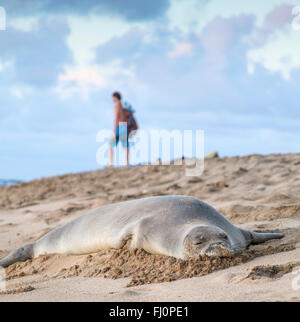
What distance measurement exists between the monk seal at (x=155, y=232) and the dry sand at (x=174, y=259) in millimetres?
99

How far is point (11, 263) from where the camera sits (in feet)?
16.9

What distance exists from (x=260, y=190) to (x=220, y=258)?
12.6ft

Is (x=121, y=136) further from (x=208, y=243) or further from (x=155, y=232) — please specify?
(x=208, y=243)

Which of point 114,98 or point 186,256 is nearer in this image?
point 186,256

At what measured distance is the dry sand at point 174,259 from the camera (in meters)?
3.12

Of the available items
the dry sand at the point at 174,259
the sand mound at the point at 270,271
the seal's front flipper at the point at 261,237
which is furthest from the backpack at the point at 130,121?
the sand mound at the point at 270,271

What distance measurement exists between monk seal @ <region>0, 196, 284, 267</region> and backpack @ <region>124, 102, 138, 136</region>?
8.50 metres

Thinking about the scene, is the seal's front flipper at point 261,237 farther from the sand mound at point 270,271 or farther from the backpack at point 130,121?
the backpack at point 130,121

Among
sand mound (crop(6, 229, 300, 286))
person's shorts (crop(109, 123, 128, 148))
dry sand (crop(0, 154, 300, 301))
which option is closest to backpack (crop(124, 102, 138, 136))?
person's shorts (crop(109, 123, 128, 148))

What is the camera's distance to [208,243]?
3697mm

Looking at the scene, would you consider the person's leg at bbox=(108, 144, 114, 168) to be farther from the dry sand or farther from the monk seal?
the monk seal

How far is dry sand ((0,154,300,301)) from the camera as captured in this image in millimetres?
3119
